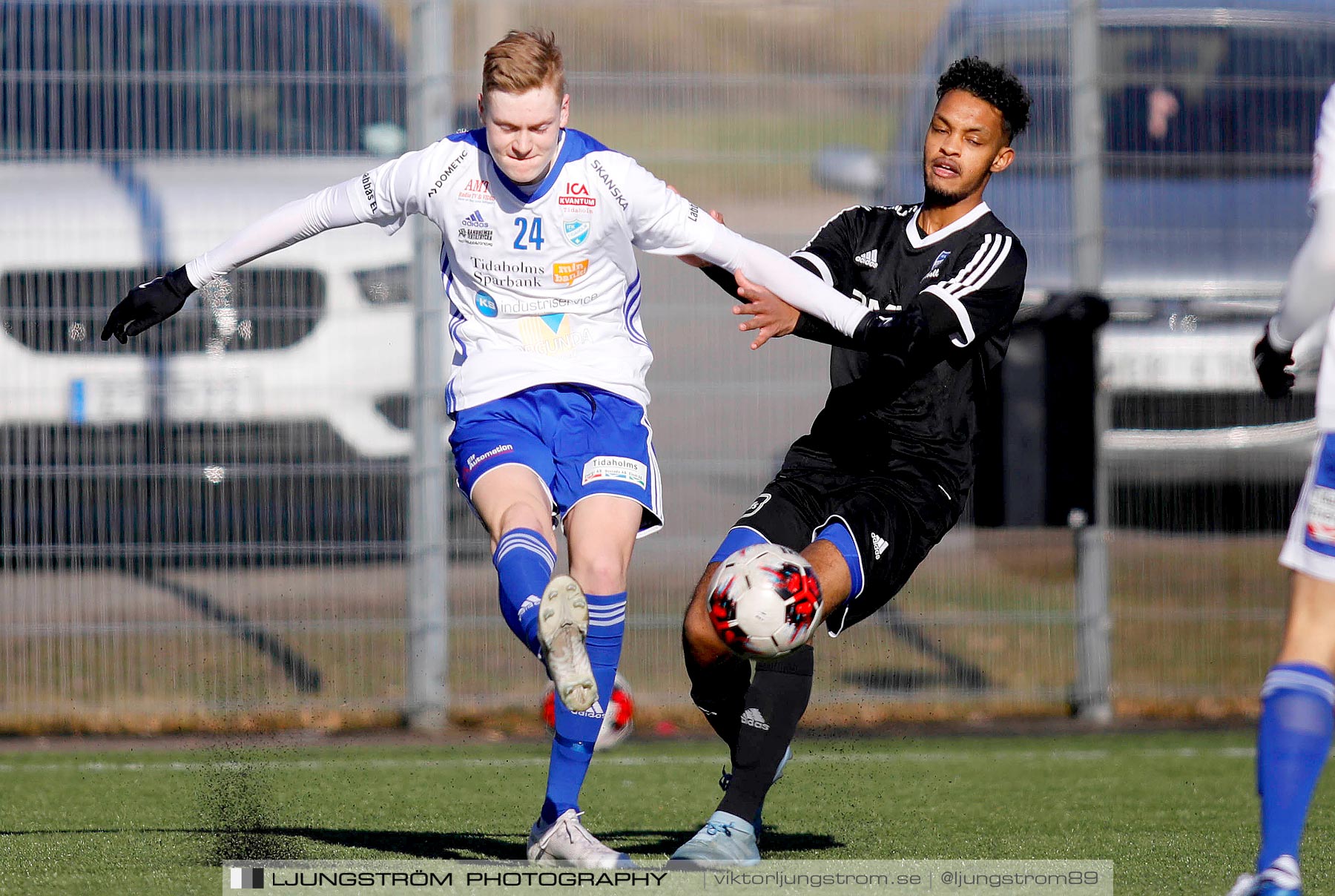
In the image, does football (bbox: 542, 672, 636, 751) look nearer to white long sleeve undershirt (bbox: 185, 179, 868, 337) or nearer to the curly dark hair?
white long sleeve undershirt (bbox: 185, 179, 868, 337)

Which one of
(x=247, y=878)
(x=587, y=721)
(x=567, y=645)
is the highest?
(x=567, y=645)

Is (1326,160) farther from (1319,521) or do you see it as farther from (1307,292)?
(1319,521)

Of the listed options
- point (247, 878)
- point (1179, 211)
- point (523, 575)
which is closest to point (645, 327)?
point (1179, 211)

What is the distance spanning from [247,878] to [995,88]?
9.67 feet

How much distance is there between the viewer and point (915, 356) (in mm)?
4906

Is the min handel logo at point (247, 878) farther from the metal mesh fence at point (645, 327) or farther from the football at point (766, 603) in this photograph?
the metal mesh fence at point (645, 327)

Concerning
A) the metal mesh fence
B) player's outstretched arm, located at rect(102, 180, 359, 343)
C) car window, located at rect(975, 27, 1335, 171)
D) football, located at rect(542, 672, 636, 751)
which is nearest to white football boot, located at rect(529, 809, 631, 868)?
player's outstretched arm, located at rect(102, 180, 359, 343)

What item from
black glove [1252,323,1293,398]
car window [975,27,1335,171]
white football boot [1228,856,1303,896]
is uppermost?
car window [975,27,1335,171]

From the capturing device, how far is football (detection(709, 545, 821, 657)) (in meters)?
4.46

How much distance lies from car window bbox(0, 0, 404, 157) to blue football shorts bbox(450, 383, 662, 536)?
3559mm

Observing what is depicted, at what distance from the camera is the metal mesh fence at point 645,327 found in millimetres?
7879

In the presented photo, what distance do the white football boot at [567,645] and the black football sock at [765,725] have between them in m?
0.77

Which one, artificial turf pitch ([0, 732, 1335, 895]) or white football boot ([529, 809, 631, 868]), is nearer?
white football boot ([529, 809, 631, 868])

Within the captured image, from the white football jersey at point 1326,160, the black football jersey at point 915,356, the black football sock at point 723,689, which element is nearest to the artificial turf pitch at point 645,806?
the black football sock at point 723,689
